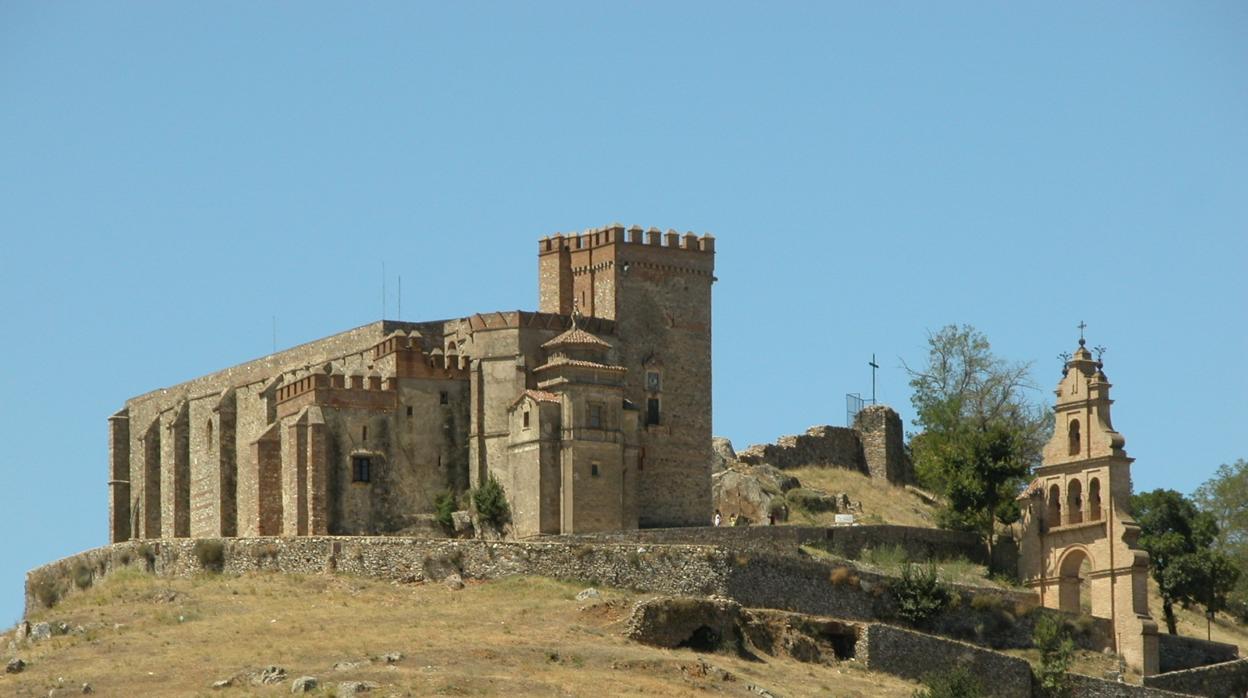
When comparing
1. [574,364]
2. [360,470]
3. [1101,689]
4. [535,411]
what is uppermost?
[574,364]

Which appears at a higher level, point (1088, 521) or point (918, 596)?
point (1088, 521)

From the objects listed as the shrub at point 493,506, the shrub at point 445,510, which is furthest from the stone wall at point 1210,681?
the shrub at point 445,510

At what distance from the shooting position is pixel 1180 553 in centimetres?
10194

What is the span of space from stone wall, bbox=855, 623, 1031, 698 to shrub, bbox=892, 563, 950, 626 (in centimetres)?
270

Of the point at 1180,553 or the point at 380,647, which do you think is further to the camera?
the point at 1180,553

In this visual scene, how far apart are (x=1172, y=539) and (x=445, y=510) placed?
2598cm

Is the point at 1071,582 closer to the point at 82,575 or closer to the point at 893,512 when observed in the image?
the point at 893,512

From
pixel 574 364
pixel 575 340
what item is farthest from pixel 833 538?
pixel 575 340

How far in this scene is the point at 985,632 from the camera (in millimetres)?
88875

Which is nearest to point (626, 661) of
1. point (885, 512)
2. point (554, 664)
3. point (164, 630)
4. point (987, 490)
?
point (554, 664)

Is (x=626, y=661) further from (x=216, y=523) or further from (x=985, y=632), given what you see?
(x=216, y=523)

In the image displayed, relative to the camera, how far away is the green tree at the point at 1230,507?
358ft

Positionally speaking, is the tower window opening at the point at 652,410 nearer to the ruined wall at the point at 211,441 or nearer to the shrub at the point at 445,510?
the shrub at the point at 445,510

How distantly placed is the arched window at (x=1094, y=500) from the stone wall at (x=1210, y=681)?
237 inches
